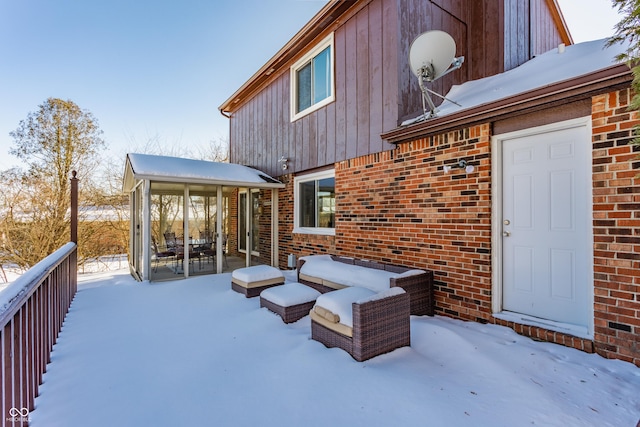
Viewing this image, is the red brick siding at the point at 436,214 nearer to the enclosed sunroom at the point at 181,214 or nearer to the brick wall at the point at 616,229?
the brick wall at the point at 616,229

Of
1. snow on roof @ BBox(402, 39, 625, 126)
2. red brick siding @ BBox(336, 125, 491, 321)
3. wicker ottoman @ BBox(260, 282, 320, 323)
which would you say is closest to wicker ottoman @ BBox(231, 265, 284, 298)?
wicker ottoman @ BBox(260, 282, 320, 323)

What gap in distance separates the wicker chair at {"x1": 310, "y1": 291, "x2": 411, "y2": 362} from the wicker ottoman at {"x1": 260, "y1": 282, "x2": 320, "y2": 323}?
0.80m

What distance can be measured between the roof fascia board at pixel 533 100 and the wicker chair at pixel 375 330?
243 cm

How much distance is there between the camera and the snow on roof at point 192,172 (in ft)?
19.9

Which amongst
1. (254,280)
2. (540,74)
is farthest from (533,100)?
(254,280)

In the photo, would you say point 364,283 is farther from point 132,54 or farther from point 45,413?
point 132,54

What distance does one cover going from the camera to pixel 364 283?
4.17m

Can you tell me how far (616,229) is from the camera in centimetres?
270

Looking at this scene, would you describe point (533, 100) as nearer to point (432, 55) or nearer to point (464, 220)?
point (464, 220)

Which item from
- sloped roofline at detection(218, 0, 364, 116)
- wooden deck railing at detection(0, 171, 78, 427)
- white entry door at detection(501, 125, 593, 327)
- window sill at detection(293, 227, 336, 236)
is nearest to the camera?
wooden deck railing at detection(0, 171, 78, 427)

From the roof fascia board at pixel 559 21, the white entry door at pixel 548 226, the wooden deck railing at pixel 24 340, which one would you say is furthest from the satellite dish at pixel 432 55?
the roof fascia board at pixel 559 21

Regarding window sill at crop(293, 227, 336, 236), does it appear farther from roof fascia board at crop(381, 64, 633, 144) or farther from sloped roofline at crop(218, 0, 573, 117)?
sloped roofline at crop(218, 0, 573, 117)

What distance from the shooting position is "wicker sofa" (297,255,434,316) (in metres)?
3.92

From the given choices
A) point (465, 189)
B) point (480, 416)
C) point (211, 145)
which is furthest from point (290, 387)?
point (211, 145)
